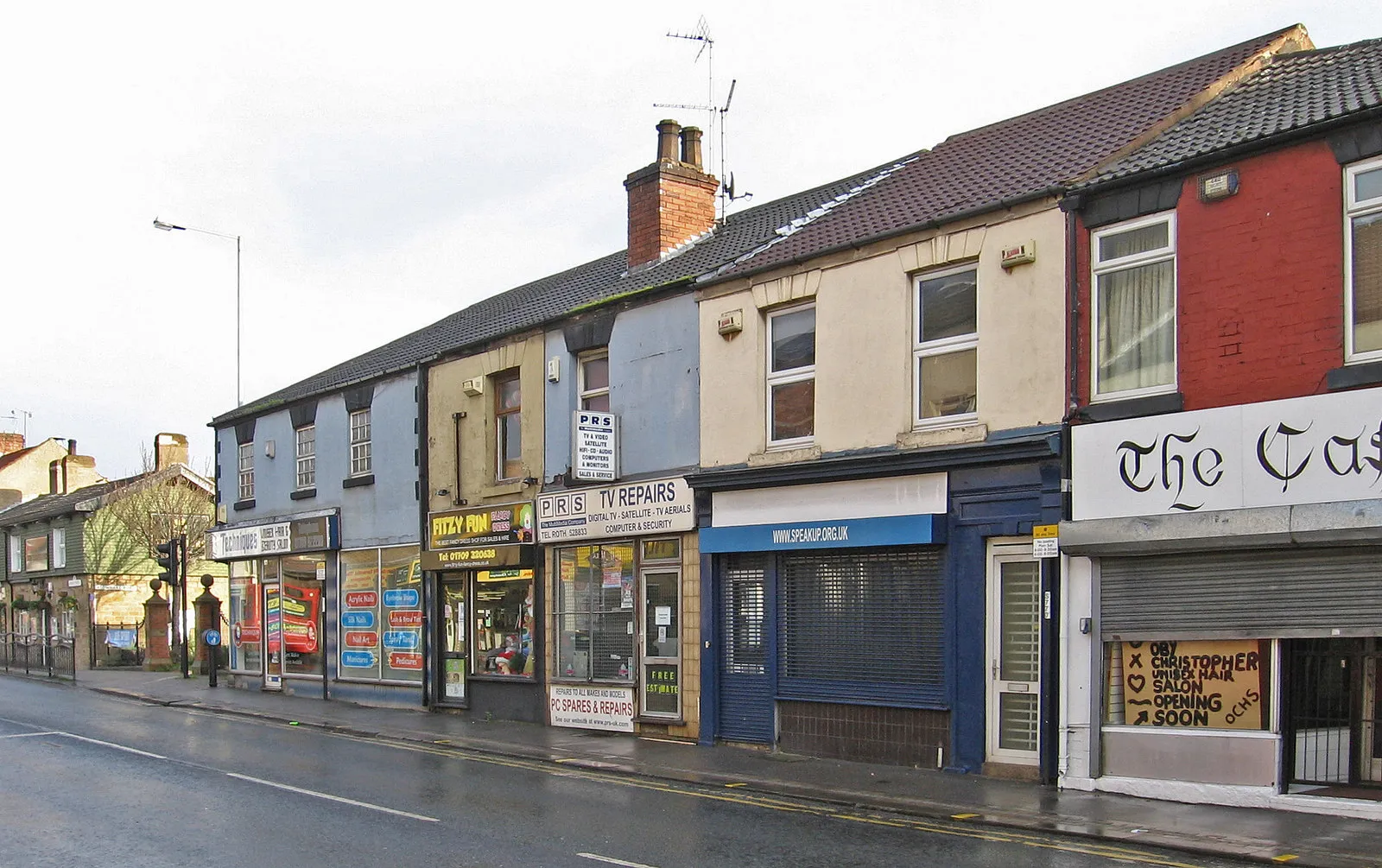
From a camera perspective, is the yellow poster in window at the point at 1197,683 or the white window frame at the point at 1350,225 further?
the yellow poster in window at the point at 1197,683

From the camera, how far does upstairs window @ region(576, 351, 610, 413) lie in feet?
63.7

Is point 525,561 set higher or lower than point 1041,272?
lower

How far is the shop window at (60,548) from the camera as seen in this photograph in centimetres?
4544

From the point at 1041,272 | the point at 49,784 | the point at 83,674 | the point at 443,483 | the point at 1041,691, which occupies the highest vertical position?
the point at 1041,272

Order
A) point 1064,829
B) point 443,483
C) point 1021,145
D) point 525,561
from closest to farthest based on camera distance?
point 1064,829
point 1021,145
point 525,561
point 443,483

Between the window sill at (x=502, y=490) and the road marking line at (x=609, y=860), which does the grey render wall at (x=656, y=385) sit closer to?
the window sill at (x=502, y=490)

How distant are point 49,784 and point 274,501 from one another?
47.5ft

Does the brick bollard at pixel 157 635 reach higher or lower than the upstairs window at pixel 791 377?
lower

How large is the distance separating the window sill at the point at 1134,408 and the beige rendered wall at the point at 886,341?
1.39 feet

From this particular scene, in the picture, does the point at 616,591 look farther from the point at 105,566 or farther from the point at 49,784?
the point at 105,566

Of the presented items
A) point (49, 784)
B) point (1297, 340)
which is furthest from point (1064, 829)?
point (49, 784)

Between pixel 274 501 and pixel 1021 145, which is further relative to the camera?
pixel 274 501

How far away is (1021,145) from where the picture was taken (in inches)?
635

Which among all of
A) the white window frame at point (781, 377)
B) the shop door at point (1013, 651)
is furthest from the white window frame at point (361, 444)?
the shop door at point (1013, 651)
